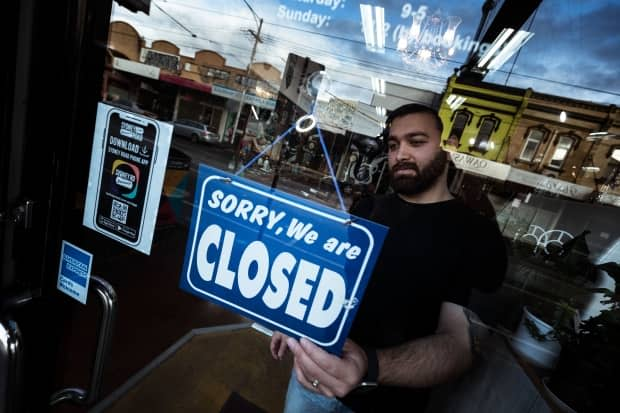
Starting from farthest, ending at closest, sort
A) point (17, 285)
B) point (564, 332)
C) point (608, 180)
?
point (17, 285)
point (564, 332)
point (608, 180)

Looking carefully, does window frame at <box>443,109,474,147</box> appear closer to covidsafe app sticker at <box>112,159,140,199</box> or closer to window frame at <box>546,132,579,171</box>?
window frame at <box>546,132,579,171</box>

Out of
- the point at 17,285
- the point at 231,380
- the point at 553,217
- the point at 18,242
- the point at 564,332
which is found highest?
the point at 553,217

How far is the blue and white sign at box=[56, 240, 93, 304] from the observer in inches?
36.0

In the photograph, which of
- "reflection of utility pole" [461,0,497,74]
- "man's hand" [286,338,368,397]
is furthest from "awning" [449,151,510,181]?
"man's hand" [286,338,368,397]

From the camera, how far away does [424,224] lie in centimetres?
67

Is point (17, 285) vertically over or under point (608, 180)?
under

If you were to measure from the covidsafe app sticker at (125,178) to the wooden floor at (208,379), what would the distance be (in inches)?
34.5

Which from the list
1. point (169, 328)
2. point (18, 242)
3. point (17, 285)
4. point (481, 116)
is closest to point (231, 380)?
point (169, 328)

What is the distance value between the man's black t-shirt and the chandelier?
312 mm

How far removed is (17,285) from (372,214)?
116cm

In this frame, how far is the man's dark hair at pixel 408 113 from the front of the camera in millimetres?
581

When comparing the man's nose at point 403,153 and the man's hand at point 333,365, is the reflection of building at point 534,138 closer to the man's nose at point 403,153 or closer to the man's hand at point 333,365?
the man's nose at point 403,153

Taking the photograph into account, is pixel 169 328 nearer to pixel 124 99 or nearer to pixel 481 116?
pixel 124 99

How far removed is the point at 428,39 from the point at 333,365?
785mm
